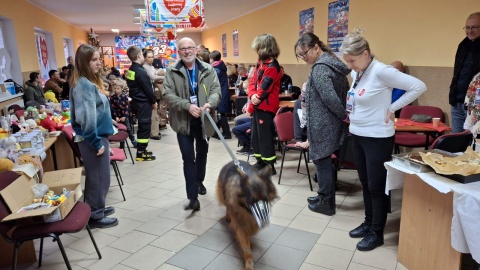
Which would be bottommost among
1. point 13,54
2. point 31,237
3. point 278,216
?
point 278,216

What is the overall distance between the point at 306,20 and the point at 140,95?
154 inches

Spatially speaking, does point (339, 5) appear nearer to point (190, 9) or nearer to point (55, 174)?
point (190, 9)

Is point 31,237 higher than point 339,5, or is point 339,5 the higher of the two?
point 339,5

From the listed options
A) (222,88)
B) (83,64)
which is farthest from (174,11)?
(83,64)

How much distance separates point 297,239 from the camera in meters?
2.66

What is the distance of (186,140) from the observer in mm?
3051

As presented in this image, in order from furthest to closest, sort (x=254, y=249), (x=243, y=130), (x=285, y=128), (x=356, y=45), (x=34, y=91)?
(x=34, y=91)
(x=243, y=130)
(x=285, y=128)
(x=254, y=249)
(x=356, y=45)

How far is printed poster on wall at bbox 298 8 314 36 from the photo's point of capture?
6.84 m

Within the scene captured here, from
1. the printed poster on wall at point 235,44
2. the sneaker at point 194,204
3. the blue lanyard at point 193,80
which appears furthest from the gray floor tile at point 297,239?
the printed poster on wall at point 235,44

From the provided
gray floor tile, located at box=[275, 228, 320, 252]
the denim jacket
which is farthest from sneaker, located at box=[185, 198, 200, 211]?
the denim jacket

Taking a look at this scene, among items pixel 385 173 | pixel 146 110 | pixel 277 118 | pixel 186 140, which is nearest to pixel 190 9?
pixel 146 110

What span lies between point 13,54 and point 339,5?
252 inches

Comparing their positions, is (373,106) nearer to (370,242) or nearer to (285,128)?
(370,242)

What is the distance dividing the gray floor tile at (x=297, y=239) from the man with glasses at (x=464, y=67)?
2.16 m
